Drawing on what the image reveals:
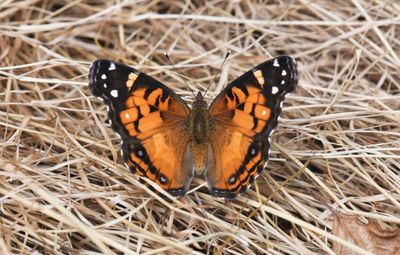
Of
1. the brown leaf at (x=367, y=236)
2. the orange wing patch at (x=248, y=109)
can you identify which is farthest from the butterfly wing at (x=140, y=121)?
the brown leaf at (x=367, y=236)

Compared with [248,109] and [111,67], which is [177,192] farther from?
[111,67]

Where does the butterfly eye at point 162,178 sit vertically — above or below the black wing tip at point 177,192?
above

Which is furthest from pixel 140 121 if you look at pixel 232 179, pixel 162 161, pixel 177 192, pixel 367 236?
pixel 367 236

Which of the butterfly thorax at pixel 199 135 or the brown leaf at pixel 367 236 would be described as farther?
the butterfly thorax at pixel 199 135

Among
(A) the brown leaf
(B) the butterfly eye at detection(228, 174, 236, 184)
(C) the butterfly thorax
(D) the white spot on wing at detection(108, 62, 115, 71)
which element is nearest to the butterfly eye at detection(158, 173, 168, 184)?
(C) the butterfly thorax

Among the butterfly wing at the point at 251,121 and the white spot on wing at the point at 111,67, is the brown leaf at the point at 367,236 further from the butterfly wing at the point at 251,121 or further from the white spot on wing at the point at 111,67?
the white spot on wing at the point at 111,67
